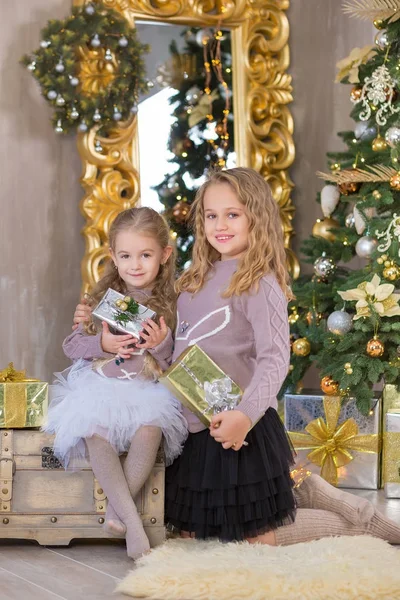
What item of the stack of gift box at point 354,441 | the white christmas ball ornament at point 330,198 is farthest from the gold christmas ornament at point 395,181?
the stack of gift box at point 354,441

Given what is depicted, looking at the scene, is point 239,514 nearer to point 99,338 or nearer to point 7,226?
point 99,338

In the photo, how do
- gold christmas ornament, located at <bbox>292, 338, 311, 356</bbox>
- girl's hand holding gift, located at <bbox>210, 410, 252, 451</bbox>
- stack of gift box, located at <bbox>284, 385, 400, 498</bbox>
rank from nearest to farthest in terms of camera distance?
girl's hand holding gift, located at <bbox>210, 410, 252, 451</bbox> → stack of gift box, located at <bbox>284, 385, 400, 498</bbox> → gold christmas ornament, located at <bbox>292, 338, 311, 356</bbox>

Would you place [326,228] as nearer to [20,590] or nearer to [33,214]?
[33,214]

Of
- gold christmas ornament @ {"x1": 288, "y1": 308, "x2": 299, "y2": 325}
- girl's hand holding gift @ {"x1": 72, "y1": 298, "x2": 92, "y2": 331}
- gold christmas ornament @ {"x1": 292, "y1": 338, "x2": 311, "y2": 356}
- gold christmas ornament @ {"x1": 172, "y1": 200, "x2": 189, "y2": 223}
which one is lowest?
gold christmas ornament @ {"x1": 292, "y1": 338, "x2": 311, "y2": 356}

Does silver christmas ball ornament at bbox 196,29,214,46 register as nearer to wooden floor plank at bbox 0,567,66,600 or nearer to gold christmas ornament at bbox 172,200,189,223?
gold christmas ornament at bbox 172,200,189,223

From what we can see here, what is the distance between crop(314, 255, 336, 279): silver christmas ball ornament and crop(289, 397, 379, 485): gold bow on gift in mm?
581

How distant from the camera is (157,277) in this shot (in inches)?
111

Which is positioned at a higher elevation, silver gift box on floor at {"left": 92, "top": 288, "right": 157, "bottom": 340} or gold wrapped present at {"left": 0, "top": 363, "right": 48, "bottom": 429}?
silver gift box on floor at {"left": 92, "top": 288, "right": 157, "bottom": 340}

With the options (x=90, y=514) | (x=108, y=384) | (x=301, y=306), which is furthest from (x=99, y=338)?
(x=301, y=306)

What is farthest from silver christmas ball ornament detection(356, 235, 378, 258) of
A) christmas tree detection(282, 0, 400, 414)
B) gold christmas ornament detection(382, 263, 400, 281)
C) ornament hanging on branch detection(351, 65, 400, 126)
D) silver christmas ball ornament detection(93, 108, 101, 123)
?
silver christmas ball ornament detection(93, 108, 101, 123)

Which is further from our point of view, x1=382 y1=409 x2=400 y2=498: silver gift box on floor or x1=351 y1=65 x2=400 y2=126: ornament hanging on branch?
x1=351 y1=65 x2=400 y2=126: ornament hanging on branch

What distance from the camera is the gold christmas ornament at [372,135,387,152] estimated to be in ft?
11.9

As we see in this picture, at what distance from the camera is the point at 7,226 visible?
4031 mm

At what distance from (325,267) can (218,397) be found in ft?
5.19
